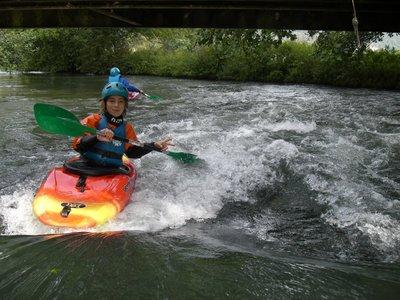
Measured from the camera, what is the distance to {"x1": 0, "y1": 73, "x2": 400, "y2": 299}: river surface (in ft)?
10.7

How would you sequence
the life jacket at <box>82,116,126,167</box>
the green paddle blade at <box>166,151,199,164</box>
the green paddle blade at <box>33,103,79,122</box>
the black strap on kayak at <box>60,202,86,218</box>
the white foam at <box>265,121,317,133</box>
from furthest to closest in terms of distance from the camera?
the white foam at <box>265,121,317,133</box> < the green paddle blade at <box>166,151,199,164</box> < the green paddle blade at <box>33,103,79,122</box> < the life jacket at <box>82,116,126,167</box> < the black strap on kayak at <box>60,202,86,218</box>

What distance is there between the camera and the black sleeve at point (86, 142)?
15.6ft

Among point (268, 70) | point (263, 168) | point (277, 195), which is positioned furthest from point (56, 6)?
point (268, 70)

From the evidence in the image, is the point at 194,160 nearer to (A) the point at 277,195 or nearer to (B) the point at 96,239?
(A) the point at 277,195

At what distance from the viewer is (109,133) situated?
4.70m

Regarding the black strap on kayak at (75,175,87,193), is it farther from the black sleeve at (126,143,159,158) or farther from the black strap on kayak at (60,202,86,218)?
the black sleeve at (126,143,159,158)

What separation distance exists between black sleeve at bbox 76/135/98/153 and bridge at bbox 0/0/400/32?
4941 mm

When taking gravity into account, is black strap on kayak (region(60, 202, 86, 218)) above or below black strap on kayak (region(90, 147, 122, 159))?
below

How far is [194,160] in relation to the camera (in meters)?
6.38

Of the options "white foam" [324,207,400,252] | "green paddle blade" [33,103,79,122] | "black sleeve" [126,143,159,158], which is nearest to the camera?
"white foam" [324,207,400,252]

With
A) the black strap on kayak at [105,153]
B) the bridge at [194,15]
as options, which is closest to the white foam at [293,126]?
the bridge at [194,15]

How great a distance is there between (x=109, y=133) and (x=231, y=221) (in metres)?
1.57

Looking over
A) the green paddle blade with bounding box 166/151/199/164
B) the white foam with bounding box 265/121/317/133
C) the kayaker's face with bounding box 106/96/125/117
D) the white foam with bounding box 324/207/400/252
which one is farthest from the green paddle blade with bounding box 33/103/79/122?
the white foam with bounding box 265/121/317/133

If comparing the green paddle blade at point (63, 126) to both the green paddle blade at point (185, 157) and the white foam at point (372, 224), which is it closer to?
the green paddle blade at point (185, 157)
